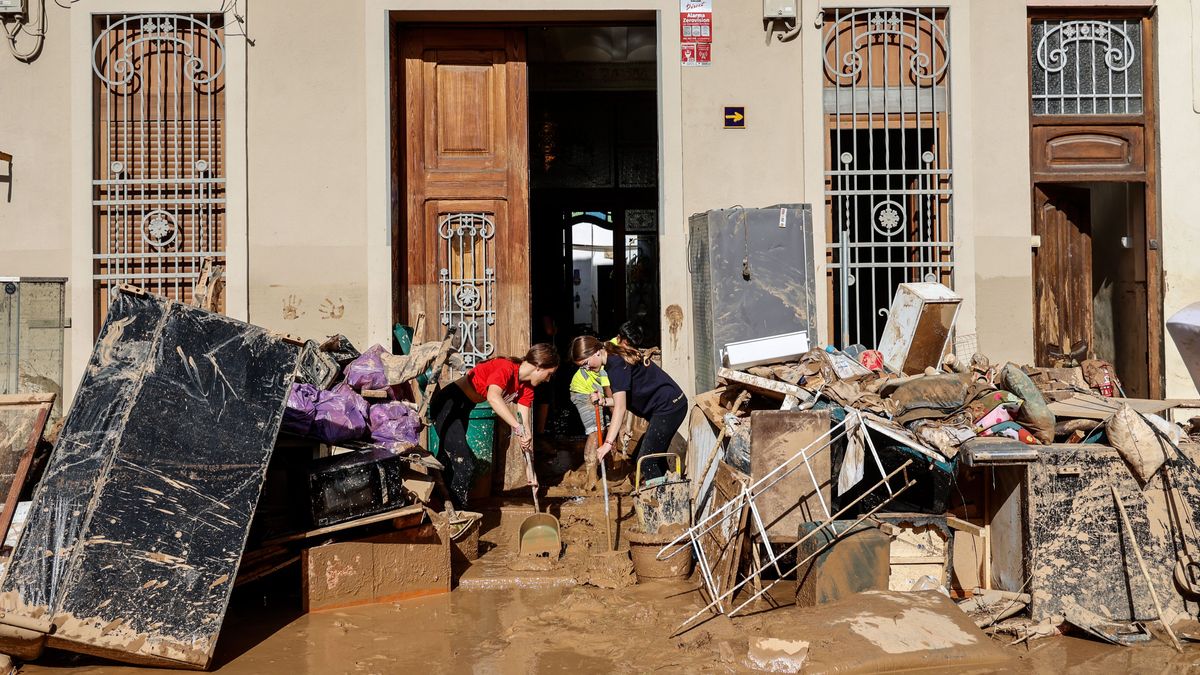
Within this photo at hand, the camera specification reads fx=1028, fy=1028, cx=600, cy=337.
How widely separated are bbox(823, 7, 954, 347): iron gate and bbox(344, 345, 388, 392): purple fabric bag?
147 inches

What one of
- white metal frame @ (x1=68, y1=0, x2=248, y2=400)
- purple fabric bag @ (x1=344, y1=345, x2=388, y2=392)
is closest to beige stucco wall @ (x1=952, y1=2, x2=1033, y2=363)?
purple fabric bag @ (x1=344, y1=345, x2=388, y2=392)

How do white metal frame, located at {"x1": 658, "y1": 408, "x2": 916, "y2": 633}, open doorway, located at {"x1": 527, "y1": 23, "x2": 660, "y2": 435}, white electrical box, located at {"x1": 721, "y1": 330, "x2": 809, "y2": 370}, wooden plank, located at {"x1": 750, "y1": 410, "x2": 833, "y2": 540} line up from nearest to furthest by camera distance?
1. white metal frame, located at {"x1": 658, "y1": 408, "x2": 916, "y2": 633}
2. wooden plank, located at {"x1": 750, "y1": 410, "x2": 833, "y2": 540}
3. white electrical box, located at {"x1": 721, "y1": 330, "x2": 809, "y2": 370}
4. open doorway, located at {"x1": 527, "y1": 23, "x2": 660, "y2": 435}

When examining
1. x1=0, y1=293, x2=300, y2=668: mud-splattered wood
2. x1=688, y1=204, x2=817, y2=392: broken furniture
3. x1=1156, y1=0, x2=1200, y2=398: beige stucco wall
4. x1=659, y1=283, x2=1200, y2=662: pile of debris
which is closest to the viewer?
x1=0, y1=293, x2=300, y2=668: mud-splattered wood

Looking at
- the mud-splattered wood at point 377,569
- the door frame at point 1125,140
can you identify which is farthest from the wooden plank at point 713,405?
the door frame at point 1125,140

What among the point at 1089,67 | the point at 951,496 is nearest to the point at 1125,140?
the point at 1089,67

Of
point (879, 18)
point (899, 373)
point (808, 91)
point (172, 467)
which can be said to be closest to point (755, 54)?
point (808, 91)

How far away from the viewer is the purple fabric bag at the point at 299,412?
6.44 m

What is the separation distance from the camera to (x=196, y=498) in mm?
5348

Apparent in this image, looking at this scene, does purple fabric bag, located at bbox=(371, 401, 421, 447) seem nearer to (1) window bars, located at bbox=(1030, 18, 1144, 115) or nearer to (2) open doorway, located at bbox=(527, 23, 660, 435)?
(2) open doorway, located at bbox=(527, 23, 660, 435)

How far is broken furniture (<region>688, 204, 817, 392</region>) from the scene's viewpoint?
25.0 feet

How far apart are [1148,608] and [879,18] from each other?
16.7ft

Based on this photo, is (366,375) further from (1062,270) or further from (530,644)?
(1062,270)

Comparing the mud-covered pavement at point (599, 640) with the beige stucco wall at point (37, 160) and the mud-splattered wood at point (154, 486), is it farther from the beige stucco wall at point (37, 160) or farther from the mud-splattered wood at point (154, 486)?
the beige stucco wall at point (37, 160)

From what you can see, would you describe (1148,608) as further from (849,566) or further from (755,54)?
(755,54)
